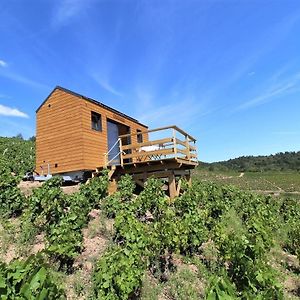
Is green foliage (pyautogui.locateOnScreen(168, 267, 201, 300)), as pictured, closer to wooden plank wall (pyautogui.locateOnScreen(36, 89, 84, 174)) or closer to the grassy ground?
wooden plank wall (pyautogui.locateOnScreen(36, 89, 84, 174))

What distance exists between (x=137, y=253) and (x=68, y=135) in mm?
9986

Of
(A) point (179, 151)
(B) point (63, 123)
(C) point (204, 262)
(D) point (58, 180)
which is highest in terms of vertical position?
(B) point (63, 123)

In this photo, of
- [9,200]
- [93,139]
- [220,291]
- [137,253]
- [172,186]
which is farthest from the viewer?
[93,139]

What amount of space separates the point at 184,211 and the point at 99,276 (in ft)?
16.8

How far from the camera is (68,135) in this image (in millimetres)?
14742

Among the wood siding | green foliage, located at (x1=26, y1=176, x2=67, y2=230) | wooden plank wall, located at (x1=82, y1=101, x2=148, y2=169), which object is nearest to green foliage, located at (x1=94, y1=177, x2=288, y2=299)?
green foliage, located at (x1=26, y1=176, x2=67, y2=230)

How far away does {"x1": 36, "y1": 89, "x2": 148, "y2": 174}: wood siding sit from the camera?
568 inches

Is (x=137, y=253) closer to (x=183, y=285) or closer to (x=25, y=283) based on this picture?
(x=183, y=285)

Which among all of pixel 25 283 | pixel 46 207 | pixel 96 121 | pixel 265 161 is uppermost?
pixel 265 161

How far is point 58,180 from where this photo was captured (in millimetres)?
10914

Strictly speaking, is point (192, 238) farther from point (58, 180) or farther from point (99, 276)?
point (58, 180)

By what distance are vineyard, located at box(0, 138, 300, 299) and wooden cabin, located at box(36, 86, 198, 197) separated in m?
2.63

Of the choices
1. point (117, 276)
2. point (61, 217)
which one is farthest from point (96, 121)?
point (117, 276)

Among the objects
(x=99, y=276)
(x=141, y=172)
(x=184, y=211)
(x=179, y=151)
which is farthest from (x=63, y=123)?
(x=99, y=276)
